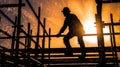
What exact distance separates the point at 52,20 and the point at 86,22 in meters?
35.9

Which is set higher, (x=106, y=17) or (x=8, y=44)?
(x=106, y=17)

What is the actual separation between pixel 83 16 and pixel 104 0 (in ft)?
130

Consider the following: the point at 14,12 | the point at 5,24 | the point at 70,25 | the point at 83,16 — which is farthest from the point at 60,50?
the point at 14,12

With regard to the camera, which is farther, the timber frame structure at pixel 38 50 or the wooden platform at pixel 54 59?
the wooden platform at pixel 54 59

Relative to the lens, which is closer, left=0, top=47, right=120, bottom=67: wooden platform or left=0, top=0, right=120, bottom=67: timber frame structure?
left=0, top=0, right=120, bottom=67: timber frame structure

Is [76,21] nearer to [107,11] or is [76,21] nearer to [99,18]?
[99,18]

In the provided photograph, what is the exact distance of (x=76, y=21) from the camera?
7.89 metres

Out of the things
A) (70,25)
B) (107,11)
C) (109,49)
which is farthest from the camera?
(107,11)

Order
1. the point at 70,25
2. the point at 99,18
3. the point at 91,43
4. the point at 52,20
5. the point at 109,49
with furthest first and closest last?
the point at 52,20 → the point at 91,43 → the point at 70,25 → the point at 109,49 → the point at 99,18

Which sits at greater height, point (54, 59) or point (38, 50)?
point (38, 50)

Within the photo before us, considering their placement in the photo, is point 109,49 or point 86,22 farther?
point 86,22

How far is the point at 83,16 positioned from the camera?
147ft

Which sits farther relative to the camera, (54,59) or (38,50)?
(54,59)

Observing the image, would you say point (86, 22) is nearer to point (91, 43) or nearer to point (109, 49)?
point (91, 43)
